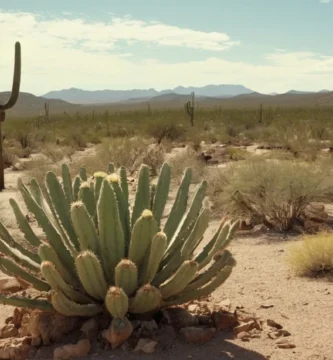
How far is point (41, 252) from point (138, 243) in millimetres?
740

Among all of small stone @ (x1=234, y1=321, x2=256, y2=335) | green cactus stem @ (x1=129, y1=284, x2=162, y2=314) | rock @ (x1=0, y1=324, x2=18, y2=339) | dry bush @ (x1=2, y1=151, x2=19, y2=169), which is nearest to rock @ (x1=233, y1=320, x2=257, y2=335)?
small stone @ (x1=234, y1=321, x2=256, y2=335)

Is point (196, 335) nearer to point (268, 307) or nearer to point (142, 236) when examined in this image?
point (142, 236)

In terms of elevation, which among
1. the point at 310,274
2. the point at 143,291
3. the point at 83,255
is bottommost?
the point at 310,274

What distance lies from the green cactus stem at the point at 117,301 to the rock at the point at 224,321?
38.7 inches

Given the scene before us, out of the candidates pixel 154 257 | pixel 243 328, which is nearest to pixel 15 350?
pixel 154 257

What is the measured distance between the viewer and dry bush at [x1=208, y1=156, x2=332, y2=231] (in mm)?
9461

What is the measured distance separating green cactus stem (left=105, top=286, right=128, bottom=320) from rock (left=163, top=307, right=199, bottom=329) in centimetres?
71

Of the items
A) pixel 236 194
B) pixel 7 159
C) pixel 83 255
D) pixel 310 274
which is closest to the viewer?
pixel 83 255

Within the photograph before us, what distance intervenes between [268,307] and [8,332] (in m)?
2.37

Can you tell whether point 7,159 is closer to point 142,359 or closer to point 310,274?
point 310,274

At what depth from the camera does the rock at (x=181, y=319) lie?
496 centimetres

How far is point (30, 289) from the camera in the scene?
603 centimetres

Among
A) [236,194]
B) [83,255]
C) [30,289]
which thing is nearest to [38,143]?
[236,194]

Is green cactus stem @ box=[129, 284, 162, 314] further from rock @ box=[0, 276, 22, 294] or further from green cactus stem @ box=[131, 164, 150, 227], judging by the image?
rock @ box=[0, 276, 22, 294]
